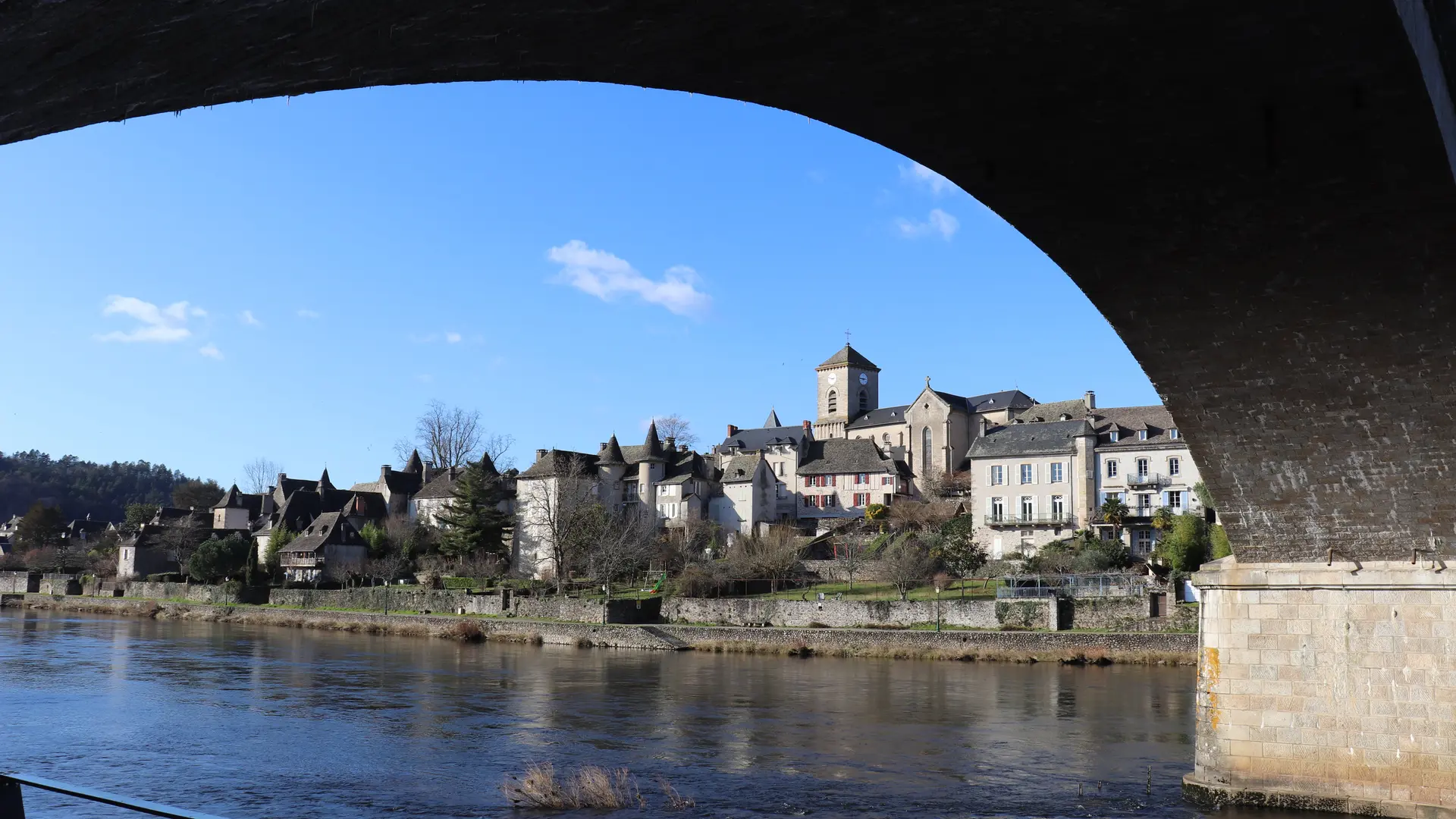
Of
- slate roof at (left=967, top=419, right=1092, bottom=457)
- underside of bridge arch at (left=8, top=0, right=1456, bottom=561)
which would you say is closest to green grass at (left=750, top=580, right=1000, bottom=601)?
slate roof at (left=967, top=419, right=1092, bottom=457)

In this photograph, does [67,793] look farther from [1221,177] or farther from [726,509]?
[726,509]

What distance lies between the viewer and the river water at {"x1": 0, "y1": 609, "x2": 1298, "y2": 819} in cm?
1519

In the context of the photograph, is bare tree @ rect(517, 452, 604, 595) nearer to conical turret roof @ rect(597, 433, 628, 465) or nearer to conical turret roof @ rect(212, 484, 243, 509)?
conical turret roof @ rect(597, 433, 628, 465)

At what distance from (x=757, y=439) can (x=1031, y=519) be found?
33657mm

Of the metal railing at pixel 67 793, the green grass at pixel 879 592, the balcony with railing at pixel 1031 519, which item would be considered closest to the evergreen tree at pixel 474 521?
the green grass at pixel 879 592

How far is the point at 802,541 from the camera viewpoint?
5397cm

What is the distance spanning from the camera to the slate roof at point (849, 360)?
95.5 metres

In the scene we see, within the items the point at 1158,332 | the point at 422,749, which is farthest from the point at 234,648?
the point at 1158,332

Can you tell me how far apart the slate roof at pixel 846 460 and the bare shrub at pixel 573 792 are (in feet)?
186

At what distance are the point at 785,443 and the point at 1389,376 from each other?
2663 inches

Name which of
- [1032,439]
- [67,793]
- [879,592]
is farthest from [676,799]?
[1032,439]

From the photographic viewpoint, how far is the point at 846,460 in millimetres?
72750

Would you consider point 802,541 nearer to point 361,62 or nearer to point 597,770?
point 597,770

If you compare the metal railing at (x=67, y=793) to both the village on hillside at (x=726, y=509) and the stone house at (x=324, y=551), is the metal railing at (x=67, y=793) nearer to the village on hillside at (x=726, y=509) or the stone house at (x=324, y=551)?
the village on hillside at (x=726, y=509)
